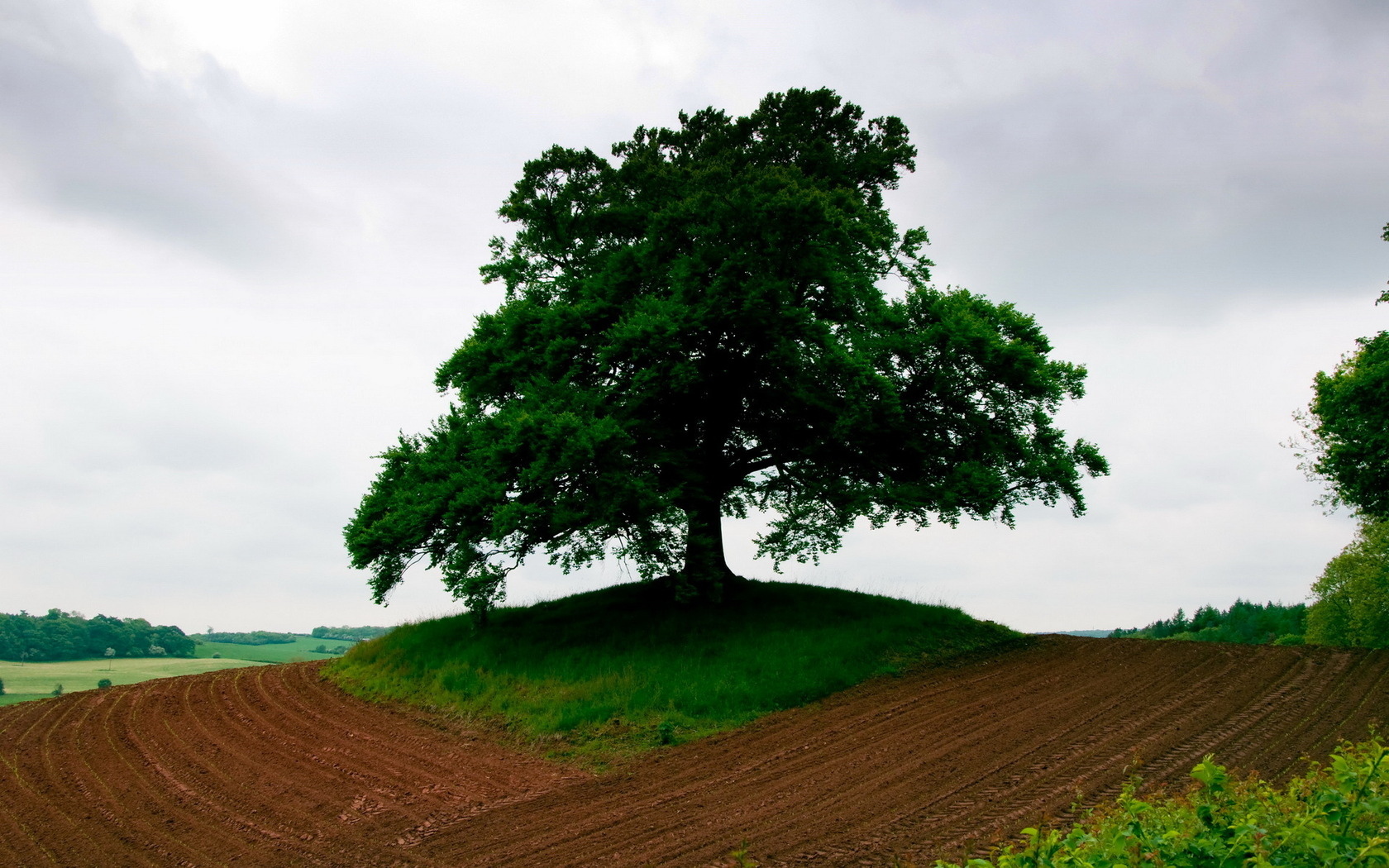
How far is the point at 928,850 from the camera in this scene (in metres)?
8.80

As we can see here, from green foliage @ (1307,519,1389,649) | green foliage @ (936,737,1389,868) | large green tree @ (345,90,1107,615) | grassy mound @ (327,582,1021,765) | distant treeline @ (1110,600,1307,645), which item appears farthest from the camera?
distant treeline @ (1110,600,1307,645)

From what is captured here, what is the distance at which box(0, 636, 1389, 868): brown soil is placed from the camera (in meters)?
10.1

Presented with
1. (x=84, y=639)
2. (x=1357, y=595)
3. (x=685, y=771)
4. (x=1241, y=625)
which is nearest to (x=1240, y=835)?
(x=685, y=771)

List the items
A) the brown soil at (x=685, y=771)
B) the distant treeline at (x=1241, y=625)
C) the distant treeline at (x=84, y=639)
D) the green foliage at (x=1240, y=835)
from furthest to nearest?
the distant treeline at (x=1241, y=625), the distant treeline at (x=84, y=639), the brown soil at (x=685, y=771), the green foliage at (x=1240, y=835)

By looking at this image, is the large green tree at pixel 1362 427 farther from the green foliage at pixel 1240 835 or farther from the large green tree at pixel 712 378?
the green foliage at pixel 1240 835

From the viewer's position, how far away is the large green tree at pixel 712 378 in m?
19.1

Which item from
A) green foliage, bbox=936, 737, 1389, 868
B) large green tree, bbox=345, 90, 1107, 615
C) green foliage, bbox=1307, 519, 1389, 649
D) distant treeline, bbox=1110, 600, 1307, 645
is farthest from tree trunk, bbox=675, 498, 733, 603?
distant treeline, bbox=1110, 600, 1307, 645

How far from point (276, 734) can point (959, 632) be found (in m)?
16.9

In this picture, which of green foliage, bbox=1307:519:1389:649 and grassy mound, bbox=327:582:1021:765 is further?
green foliage, bbox=1307:519:1389:649

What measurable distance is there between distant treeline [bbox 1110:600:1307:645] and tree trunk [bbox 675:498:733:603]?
43.4 m

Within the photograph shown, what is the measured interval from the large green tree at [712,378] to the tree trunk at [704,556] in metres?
0.11

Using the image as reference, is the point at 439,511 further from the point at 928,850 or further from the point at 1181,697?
the point at 1181,697

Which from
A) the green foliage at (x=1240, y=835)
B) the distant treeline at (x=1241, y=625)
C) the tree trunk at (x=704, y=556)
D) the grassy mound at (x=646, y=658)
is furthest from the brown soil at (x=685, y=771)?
the distant treeline at (x=1241, y=625)

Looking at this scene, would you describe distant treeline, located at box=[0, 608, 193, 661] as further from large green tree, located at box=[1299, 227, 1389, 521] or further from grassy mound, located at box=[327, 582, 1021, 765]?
large green tree, located at box=[1299, 227, 1389, 521]
